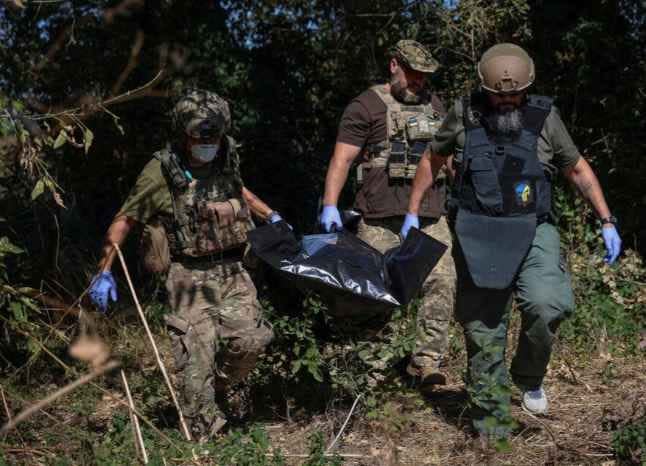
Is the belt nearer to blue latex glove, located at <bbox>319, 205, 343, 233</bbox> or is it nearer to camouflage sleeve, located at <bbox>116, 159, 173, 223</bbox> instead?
camouflage sleeve, located at <bbox>116, 159, 173, 223</bbox>

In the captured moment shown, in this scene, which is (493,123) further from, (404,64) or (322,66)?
(322,66)

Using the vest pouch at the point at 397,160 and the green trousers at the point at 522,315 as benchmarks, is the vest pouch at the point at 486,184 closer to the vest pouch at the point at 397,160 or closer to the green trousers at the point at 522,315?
the green trousers at the point at 522,315

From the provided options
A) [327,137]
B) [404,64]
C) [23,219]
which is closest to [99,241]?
[23,219]

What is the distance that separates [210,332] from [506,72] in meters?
1.93

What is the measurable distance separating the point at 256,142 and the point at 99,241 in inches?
67.5

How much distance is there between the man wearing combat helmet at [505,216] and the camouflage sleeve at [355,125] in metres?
1.13

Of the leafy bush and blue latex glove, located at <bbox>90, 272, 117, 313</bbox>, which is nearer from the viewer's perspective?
the leafy bush

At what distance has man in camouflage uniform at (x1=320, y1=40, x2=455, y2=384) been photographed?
5.62 meters

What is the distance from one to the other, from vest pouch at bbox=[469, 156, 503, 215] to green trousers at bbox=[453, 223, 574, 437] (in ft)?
0.91

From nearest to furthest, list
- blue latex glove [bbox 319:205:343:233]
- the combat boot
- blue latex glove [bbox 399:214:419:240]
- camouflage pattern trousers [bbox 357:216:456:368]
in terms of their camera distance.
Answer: blue latex glove [bbox 399:214:419:240] → blue latex glove [bbox 319:205:343:233] → the combat boot → camouflage pattern trousers [bbox 357:216:456:368]

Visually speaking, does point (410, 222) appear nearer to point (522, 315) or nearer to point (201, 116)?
point (522, 315)

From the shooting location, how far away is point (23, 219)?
7445mm

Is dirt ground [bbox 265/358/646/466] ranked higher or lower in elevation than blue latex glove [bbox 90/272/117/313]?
lower

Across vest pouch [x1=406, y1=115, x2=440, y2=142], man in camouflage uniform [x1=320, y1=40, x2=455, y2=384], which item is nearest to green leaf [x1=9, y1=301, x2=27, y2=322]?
man in camouflage uniform [x1=320, y1=40, x2=455, y2=384]
